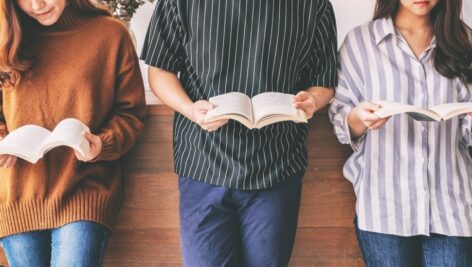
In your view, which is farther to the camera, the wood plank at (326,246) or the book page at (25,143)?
the wood plank at (326,246)

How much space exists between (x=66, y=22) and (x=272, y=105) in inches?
23.3

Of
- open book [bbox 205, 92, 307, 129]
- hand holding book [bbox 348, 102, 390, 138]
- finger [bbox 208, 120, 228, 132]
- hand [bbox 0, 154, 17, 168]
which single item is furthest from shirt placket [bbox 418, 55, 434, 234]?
hand [bbox 0, 154, 17, 168]

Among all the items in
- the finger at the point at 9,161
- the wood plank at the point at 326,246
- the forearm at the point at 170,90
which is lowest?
the wood plank at the point at 326,246

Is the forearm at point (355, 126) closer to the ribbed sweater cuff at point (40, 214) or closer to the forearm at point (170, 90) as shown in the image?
the forearm at point (170, 90)

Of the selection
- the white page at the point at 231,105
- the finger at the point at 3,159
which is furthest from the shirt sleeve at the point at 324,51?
the finger at the point at 3,159

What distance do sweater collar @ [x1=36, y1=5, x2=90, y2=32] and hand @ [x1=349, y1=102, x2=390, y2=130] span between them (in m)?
0.71

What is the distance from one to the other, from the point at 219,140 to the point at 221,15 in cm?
28

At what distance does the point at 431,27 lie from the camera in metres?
1.32

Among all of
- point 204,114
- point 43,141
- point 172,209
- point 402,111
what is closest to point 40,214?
point 43,141

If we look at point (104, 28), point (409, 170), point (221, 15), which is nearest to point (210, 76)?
point (221, 15)

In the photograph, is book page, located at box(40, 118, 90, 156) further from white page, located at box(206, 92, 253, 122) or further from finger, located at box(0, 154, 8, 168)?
white page, located at box(206, 92, 253, 122)

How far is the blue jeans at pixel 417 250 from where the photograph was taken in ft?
3.96

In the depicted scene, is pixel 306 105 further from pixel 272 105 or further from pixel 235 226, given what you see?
pixel 235 226

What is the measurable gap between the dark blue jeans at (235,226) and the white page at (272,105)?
0.21 meters
